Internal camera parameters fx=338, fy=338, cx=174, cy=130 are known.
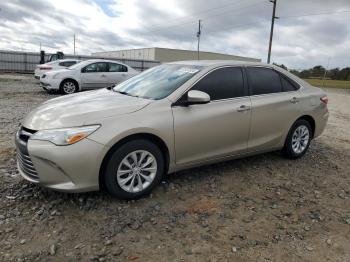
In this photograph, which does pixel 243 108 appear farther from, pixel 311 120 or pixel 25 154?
pixel 25 154

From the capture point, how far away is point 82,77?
499 inches

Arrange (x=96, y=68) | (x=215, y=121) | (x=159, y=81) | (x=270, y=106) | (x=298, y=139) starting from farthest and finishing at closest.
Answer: (x=96, y=68)
(x=298, y=139)
(x=270, y=106)
(x=159, y=81)
(x=215, y=121)

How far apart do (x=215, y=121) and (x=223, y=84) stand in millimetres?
594

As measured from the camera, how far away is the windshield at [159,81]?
4.23 meters

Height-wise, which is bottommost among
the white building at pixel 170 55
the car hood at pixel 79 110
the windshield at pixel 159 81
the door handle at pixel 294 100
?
the car hood at pixel 79 110

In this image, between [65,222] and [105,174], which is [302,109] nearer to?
[105,174]

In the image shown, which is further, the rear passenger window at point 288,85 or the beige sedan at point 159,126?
the rear passenger window at point 288,85

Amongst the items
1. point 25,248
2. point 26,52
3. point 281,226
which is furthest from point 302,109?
point 26,52

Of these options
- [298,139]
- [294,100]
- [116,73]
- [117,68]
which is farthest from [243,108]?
[117,68]

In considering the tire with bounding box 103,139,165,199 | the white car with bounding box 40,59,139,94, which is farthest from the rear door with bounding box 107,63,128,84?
the tire with bounding box 103,139,165,199

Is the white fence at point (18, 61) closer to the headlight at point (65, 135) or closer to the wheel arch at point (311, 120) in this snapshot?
the wheel arch at point (311, 120)

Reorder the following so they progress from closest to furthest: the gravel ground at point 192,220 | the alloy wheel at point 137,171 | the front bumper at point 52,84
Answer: the gravel ground at point 192,220 < the alloy wheel at point 137,171 < the front bumper at point 52,84

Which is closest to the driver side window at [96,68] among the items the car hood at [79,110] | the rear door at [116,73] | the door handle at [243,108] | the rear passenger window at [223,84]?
the rear door at [116,73]

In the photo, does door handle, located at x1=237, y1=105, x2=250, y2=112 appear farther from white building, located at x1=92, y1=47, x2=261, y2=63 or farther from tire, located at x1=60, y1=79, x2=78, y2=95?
white building, located at x1=92, y1=47, x2=261, y2=63
